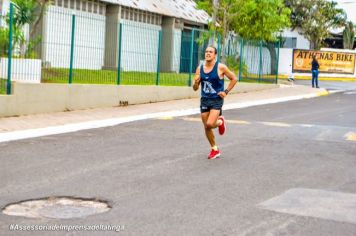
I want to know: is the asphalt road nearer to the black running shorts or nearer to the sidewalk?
the sidewalk

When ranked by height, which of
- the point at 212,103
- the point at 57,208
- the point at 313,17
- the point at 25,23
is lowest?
the point at 57,208

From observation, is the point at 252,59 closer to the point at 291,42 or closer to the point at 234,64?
the point at 234,64

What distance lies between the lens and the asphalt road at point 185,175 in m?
6.32

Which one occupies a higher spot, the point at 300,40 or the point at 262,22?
the point at 300,40

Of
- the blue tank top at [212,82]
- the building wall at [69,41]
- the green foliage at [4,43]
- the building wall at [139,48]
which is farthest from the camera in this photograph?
the building wall at [139,48]

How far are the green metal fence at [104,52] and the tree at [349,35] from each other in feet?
98.0

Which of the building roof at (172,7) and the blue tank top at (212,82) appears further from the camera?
the building roof at (172,7)

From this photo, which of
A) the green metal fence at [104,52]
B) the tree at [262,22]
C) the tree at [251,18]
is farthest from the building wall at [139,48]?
the tree at [262,22]

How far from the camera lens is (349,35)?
51.4 m

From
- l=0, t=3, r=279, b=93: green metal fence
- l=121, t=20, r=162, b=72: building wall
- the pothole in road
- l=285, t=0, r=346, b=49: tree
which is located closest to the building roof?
l=0, t=3, r=279, b=93: green metal fence

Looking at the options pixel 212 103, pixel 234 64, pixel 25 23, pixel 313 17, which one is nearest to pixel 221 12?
pixel 234 64

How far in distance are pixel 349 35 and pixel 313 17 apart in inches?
232

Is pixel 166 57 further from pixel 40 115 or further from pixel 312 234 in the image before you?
pixel 312 234

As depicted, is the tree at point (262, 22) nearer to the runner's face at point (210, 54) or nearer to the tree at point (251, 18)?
the tree at point (251, 18)
